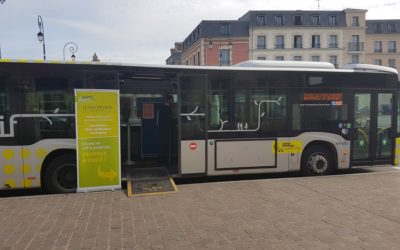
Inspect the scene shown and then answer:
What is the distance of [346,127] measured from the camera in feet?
31.1

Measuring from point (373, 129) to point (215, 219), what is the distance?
20.0 ft

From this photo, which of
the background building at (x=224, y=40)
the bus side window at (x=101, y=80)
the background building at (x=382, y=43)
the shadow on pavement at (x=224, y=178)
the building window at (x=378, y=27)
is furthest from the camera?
the building window at (x=378, y=27)

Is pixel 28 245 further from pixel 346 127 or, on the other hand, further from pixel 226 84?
pixel 346 127

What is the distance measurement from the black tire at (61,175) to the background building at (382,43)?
79.6m

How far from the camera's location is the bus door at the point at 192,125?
27.2ft

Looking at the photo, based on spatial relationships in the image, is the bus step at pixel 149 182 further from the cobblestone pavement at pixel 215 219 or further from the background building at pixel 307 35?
the background building at pixel 307 35

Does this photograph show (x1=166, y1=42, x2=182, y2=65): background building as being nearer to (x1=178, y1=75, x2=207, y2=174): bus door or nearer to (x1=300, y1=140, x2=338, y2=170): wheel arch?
(x1=300, y1=140, x2=338, y2=170): wheel arch

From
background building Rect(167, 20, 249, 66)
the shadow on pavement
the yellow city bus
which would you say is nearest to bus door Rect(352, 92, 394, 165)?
the yellow city bus

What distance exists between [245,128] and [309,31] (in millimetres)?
64688

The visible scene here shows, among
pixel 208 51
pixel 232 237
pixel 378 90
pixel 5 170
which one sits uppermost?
pixel 208 51

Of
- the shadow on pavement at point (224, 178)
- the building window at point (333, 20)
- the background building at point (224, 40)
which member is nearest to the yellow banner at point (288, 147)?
the shadow on pavement at point (224, 178)

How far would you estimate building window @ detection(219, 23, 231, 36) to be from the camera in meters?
66.4

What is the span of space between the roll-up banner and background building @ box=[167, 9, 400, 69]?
5856 cm

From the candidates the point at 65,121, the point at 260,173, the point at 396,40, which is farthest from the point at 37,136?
the point at 396,40
